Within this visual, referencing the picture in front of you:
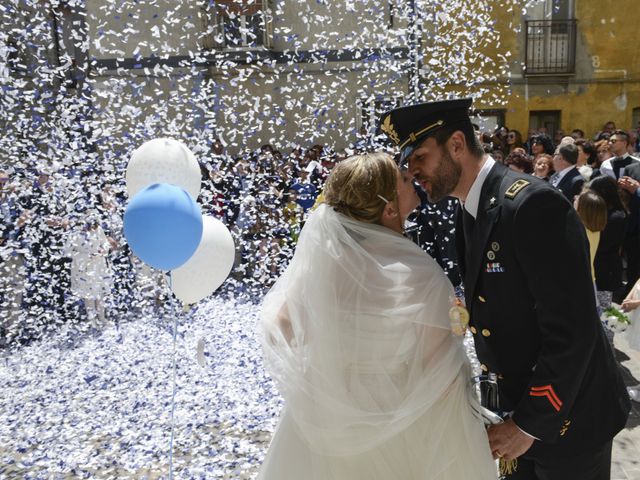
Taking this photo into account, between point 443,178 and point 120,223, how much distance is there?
513 cm

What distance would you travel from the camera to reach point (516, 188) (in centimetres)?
192

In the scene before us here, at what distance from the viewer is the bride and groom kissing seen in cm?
191

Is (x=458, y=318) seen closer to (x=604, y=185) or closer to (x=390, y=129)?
(x=390, y=129)

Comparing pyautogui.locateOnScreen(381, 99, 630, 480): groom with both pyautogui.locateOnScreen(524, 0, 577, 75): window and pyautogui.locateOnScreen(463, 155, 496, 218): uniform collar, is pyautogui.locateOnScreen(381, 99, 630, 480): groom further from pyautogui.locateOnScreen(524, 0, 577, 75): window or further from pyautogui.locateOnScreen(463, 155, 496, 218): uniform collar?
pyautogui.locateOnScreen(524, 0, 577, 75): window

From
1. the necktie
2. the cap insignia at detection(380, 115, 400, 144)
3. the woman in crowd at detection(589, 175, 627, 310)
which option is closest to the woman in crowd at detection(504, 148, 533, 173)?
the woman in crowd at detection(589, 175, 627, 310)

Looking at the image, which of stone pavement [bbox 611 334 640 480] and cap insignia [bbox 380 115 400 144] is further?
stone pavement [bbox 611 334 640 480]

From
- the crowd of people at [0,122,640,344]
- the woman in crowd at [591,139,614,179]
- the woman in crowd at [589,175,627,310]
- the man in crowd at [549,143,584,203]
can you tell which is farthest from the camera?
the woman in crowd at [591,139,614,179]

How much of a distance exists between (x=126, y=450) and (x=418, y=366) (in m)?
2.71

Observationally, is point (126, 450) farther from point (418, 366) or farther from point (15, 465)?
point (418, 366)

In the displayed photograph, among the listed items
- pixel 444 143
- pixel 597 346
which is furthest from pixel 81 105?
pixel 597 346

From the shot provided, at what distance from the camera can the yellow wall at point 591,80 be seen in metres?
13.9

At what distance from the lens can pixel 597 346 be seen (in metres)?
2.05

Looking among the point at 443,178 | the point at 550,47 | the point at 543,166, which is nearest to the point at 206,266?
the point at 443,178

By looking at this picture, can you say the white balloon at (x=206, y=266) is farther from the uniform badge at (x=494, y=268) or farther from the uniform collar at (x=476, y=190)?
the uniform badge at (x=494, y=268)
